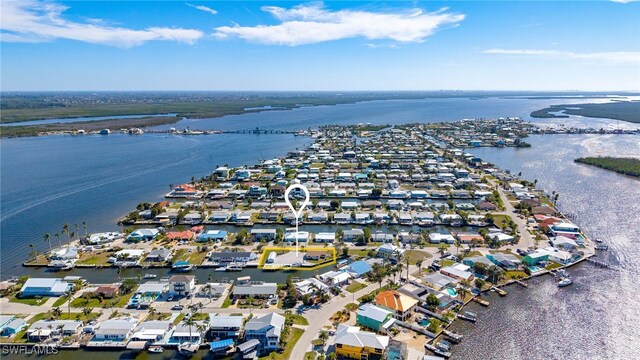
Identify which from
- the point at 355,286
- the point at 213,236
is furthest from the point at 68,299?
the point at 355,286

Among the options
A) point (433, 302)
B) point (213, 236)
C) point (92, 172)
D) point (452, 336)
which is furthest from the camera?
point (92, 172)

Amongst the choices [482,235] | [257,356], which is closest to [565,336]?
[482,235]

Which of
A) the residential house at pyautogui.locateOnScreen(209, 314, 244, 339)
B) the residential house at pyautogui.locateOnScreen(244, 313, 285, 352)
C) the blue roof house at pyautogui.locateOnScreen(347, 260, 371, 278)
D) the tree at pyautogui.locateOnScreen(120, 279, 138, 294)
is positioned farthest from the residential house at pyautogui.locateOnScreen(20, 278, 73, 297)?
the blue roof house at pyautogui.locateOnScreen(347, 260, 371, 278)

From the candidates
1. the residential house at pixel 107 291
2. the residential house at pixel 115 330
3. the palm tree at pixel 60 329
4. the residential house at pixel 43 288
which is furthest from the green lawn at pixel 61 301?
the residential house at pixel 115 330

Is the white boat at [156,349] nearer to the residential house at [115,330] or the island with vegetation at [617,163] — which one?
the residential house at [115,330]

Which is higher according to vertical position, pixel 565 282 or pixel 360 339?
pixel 360 339

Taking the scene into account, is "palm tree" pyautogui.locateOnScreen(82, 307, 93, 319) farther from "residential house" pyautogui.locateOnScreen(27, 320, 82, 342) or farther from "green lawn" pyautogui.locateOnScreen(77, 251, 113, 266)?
"green lawn" pyautogui.locateOnScreen(77, 251, 113, 266)

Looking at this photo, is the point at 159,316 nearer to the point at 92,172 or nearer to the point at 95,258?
the point at 95,258

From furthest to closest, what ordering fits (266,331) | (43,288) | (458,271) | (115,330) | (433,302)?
(458,271) → (43,288) → (433,302) → (115,330) → (266,331)
